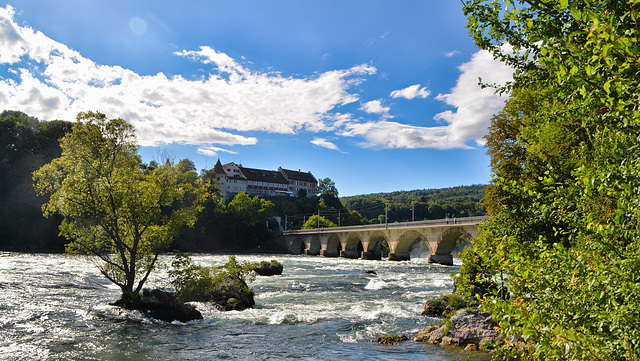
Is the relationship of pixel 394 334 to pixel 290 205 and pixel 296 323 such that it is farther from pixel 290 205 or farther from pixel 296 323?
pixel 290 205

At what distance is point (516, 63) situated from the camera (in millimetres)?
8242

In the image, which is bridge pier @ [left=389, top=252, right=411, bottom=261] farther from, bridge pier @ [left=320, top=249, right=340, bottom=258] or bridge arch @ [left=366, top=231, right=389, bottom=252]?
bridge pier @ [left=320, top=249, right=340, bottom=258]

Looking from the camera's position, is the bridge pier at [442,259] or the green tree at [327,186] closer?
the bridge pier at [442,259]

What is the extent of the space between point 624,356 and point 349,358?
8.47m

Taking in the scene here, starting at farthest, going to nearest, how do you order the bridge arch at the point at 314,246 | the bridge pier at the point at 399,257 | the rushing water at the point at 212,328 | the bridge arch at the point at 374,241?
the bridge arch at the point at 314,246
the bridge arch at the point at 374,241
the bridge pier at the point at 399,257
the rushing water at the point at 212,328

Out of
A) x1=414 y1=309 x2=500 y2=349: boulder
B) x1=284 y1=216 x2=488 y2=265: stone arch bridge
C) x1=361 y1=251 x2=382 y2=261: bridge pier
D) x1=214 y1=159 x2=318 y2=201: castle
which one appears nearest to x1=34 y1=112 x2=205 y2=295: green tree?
x1=414 y1=309 x2=500 y2=349: boulder

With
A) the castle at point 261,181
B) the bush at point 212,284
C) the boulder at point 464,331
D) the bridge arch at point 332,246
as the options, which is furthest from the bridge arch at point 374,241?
the castle at point 261,181

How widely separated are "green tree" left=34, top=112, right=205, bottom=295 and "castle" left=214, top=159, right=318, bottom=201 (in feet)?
350

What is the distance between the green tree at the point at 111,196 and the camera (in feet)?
54.6

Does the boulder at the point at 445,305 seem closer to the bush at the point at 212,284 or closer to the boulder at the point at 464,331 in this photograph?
the boulder at the point at 464,331

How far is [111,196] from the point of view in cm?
1675

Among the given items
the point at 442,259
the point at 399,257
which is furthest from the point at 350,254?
the point at 442,259

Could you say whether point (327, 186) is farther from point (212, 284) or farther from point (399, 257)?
point (212, 284)

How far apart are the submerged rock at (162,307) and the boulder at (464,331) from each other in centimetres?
929
